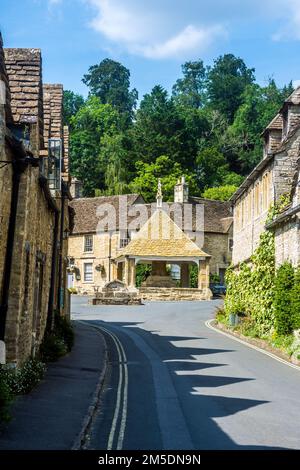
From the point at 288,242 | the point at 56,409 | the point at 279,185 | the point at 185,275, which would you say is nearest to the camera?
the point at 56,409

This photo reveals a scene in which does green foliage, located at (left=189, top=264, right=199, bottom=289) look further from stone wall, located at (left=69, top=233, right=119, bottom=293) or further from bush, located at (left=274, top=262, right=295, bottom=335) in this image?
bush, located at (left=274, top=262, right=295, bottom=335)

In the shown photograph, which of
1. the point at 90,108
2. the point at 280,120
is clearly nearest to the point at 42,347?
the point at 280,120

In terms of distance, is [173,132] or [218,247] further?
[173,132]

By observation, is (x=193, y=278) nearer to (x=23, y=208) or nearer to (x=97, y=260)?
(x=97, y=260)

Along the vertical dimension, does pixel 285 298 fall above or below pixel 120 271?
below

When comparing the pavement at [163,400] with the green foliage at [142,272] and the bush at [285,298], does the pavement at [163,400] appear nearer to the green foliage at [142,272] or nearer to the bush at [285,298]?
the bush at [285,298]

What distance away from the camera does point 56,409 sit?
37.3 ft

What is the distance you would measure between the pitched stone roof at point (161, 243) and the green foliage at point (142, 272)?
5.82 meters

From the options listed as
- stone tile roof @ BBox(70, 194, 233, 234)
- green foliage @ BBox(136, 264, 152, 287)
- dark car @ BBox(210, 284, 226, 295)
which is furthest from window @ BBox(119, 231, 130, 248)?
dark car @ BBox(210, 284, 226, 295)

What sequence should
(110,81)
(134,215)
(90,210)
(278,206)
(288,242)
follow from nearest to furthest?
(288,242) < (278,206) < (134,215) < (90,210) < (110,81)

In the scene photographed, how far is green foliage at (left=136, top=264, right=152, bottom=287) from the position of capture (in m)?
61.2

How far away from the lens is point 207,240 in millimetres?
65750

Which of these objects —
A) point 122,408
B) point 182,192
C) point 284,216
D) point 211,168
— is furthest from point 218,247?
point 122,408

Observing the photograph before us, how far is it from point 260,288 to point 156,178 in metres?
50.2
